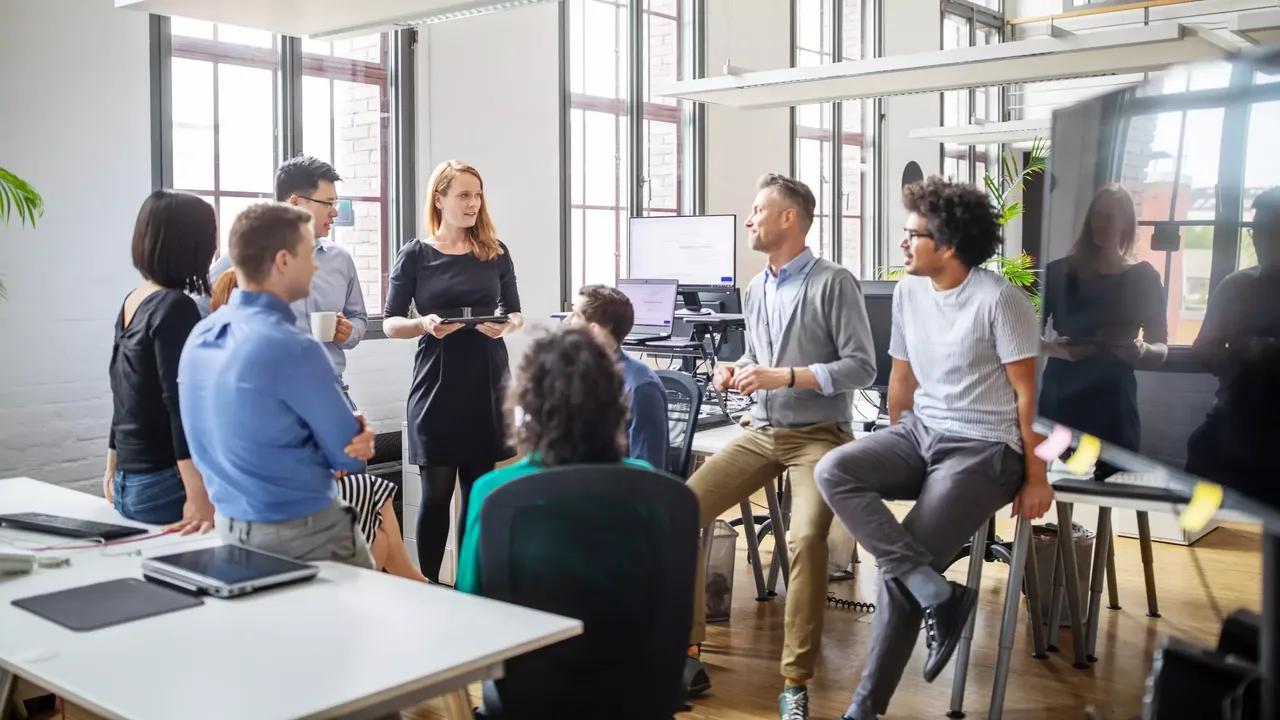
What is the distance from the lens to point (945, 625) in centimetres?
291

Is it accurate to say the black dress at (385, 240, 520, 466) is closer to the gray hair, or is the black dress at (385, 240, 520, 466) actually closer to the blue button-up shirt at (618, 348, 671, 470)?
the blue button-up shirt at (618, 348, 671, 470)

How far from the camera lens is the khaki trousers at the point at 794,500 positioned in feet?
10.3

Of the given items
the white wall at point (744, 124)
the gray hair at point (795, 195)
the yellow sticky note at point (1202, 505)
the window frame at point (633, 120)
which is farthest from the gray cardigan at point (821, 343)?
the white wall at point (744, 124)

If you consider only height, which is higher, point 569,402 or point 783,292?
point 783,292

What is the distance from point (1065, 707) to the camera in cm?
331

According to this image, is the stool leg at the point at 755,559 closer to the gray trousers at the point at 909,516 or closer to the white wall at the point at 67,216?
the gray trousers at the point at 909,516

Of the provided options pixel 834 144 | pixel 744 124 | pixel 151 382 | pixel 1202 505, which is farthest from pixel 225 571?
pixel 834 144

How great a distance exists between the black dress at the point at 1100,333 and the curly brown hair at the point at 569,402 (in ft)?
2.45

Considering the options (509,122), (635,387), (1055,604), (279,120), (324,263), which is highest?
(509,122)

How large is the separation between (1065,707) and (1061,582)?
2.12ft

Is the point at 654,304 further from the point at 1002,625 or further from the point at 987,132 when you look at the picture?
the point at 987,132

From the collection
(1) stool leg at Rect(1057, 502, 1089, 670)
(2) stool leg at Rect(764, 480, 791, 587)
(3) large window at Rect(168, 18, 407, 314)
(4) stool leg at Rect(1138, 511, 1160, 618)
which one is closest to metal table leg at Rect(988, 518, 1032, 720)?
(1) stool leg at Rect(1057, 502, 1089, 670)

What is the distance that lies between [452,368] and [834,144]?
625 centimetres

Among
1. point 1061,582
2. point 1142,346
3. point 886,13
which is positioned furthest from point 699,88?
point 886,13
